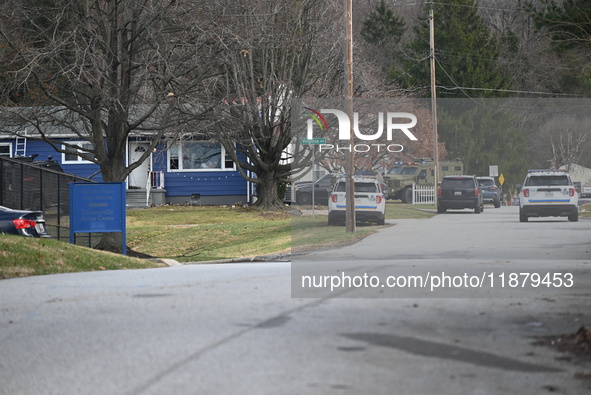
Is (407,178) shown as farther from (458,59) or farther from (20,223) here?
(20,223)

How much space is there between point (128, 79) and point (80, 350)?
19.3 meters

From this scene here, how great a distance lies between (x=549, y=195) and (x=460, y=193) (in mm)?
8110

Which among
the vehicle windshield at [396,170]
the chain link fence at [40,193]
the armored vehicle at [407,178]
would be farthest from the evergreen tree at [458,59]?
the chain link fence at [40,193]

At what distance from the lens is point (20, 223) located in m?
20.0

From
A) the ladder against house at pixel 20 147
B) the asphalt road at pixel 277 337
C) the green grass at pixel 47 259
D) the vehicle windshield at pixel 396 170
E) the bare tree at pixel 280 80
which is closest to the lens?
the asphalt road at pixel 277 337

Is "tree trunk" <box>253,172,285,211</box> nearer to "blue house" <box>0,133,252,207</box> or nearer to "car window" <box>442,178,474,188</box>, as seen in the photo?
"blue house" <box>0,133,252,207</box>

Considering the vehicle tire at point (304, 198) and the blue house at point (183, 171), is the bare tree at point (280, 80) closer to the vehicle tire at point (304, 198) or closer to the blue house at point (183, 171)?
the blue house at point (183, 171)

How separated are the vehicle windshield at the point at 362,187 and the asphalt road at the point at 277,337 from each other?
1852 cm

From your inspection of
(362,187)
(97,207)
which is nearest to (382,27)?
(362,187)

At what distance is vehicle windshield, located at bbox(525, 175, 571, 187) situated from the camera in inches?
1084

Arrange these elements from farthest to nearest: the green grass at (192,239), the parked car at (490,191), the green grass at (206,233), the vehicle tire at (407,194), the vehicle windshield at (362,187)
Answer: the vehicle tire at (407,194) → the parked car at (490,191) → the vehicle windshield at (362,187) → the green grass at (206,233) → the green grass at (192,239)

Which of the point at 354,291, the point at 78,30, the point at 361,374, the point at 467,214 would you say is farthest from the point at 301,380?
the point at 467,214

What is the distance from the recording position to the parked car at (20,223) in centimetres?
2000

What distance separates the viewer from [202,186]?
45656 mm
